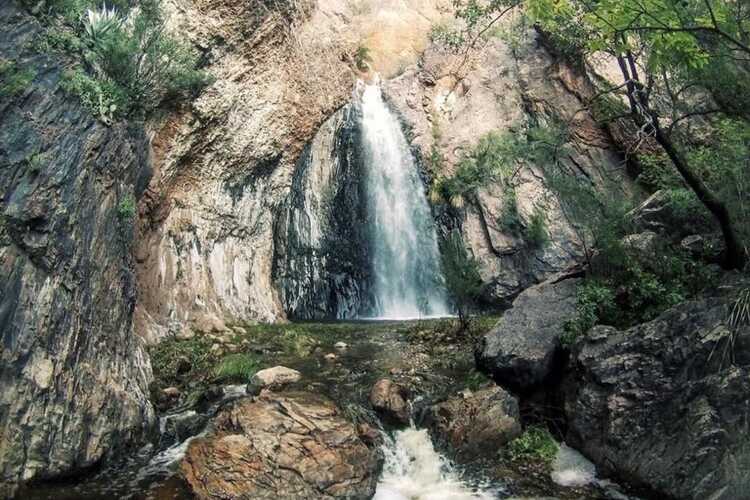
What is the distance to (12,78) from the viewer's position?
711 cm

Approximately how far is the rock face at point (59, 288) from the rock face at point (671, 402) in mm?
6415

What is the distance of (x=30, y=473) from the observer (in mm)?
5949

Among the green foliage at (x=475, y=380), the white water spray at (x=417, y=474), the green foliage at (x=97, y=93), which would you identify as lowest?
the white water spray at (x=417, y=474)

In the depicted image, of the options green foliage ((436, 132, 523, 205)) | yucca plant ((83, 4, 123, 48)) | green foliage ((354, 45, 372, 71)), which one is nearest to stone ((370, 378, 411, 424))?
yucca plant ((83, 4, 123, 48))

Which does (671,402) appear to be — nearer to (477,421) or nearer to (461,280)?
(477,421)

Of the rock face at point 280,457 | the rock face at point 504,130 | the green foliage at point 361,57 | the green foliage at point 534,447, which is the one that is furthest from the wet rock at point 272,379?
the green foliage at point 361,57

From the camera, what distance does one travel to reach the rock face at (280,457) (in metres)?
6.45

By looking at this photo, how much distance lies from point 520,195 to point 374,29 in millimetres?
14693

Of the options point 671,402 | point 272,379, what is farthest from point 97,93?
point 671,402

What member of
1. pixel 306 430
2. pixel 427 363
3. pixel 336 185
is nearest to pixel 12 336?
pixel 306 430

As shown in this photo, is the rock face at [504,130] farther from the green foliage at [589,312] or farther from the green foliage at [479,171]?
the green foliage at [589,312]

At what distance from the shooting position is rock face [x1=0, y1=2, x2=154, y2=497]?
6.15 metres

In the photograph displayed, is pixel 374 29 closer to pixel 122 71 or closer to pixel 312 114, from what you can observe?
pixel 312 114

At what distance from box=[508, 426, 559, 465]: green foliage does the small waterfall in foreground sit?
10372 mm
